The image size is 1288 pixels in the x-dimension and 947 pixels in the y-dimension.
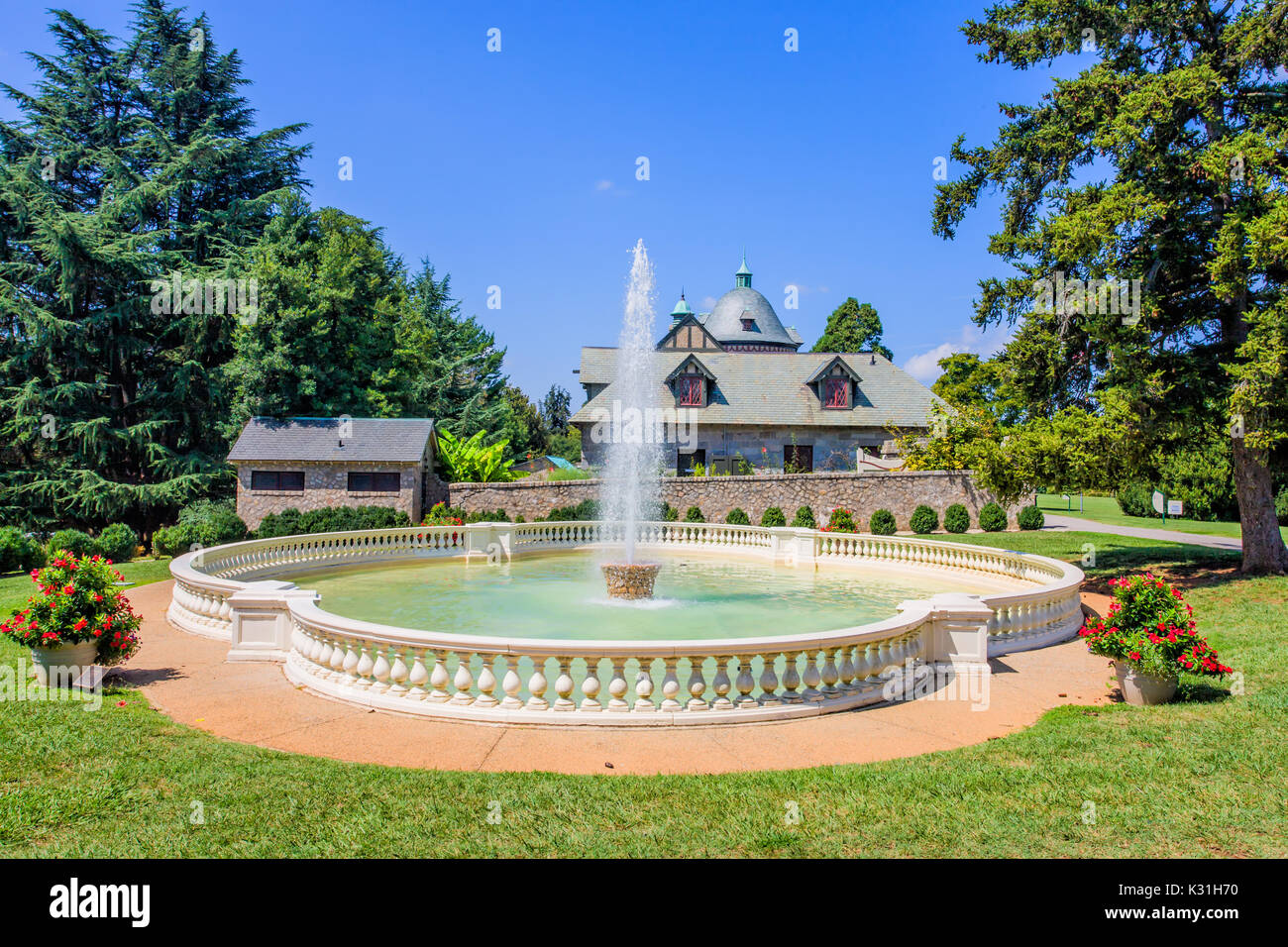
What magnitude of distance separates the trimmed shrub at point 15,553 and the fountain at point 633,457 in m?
18.9

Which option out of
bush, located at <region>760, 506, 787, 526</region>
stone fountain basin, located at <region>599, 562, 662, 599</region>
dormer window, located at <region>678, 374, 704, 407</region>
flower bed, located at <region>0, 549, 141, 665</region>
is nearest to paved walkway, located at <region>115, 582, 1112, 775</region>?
flower bed, located at <region>0, 549, 141, 665</region>

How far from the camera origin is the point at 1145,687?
8344 millimetres

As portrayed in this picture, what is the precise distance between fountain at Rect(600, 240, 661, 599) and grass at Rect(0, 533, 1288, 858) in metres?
9.20

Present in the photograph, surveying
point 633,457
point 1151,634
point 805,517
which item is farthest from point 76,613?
point 805,517

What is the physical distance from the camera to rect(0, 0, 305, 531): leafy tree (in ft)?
108

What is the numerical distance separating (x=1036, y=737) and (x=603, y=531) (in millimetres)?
21328

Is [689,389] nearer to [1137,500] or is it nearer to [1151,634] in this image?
[1137,500]

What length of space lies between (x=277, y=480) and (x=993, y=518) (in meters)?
29.1

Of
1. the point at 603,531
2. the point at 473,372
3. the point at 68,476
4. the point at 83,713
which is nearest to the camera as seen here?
the point at 83,713

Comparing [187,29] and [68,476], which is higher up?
[187,29]

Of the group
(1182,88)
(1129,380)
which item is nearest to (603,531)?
(1129,380)

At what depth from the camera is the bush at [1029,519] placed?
3194cm
